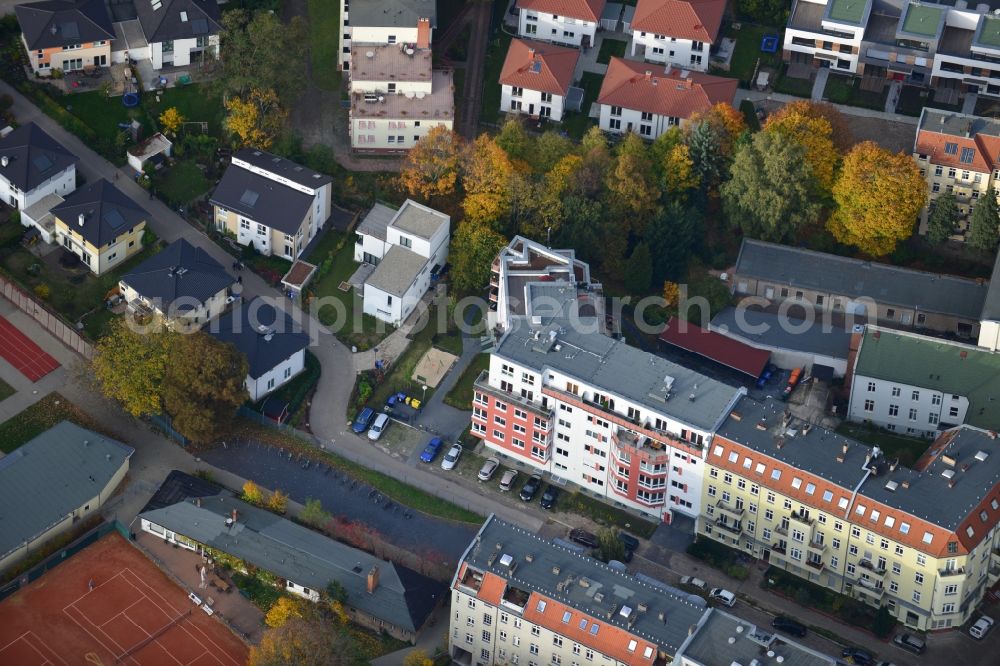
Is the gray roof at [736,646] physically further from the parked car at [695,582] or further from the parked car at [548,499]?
the parked car at [548,499]

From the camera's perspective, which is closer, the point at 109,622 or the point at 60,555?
the point at 109,622

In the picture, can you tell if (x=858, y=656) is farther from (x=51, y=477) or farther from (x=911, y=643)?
(x=51, y=477)

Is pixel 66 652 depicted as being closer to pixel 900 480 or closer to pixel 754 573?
pixel 754 573

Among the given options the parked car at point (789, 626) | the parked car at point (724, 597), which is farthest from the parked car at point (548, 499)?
the parked car at point (789, 626)

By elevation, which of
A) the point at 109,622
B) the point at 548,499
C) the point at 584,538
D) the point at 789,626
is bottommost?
the point at 109,622

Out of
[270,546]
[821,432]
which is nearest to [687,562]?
[821,432]

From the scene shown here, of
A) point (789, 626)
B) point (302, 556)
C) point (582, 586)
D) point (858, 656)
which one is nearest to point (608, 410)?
point (582, 586)
